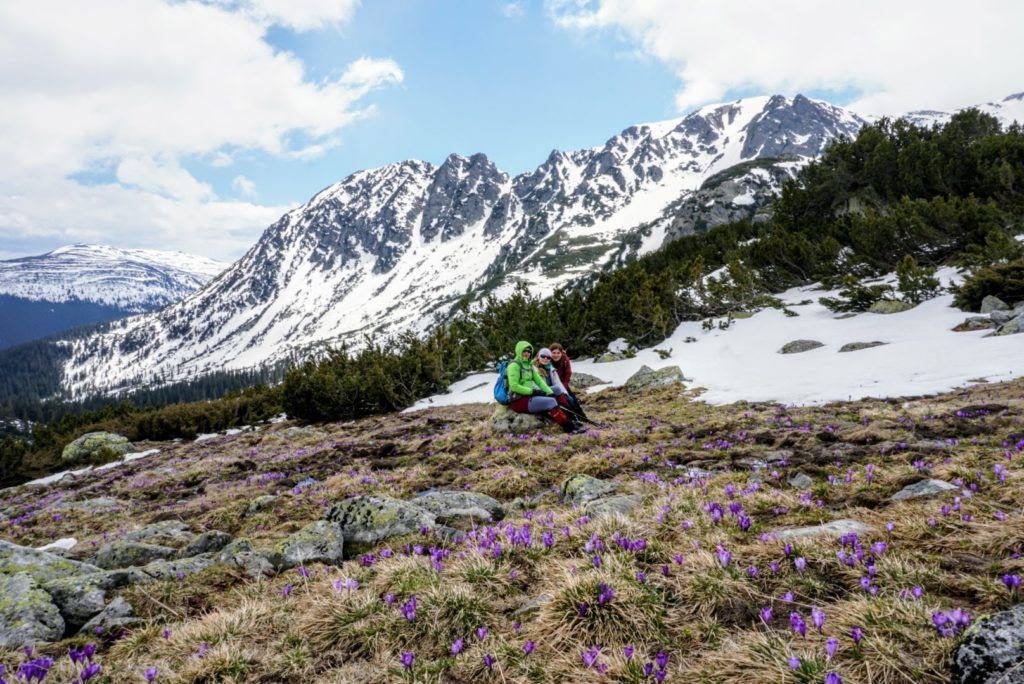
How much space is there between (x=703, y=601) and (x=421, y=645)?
211cm

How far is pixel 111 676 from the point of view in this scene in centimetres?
352

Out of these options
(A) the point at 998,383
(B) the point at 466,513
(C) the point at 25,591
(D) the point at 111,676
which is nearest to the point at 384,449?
Answer: (B) the point at 466,513

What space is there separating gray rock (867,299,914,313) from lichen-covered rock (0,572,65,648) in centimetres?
3034

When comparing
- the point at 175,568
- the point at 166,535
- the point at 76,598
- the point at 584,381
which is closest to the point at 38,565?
the point at 76,598

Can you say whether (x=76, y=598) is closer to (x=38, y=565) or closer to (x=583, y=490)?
(x=38, y=565)

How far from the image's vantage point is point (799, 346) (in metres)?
21.1

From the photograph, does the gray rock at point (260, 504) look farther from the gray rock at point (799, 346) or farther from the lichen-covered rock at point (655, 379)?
the gray rock at point (799, 346)

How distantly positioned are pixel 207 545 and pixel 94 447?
85.7 ft

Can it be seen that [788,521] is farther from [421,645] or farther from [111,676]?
[111,676]

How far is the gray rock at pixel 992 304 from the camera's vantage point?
700 inches

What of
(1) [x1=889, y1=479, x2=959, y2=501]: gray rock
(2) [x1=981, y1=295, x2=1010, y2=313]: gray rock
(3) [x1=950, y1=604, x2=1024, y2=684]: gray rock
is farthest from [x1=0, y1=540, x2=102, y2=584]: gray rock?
(2) [x1=981, y1=295, x2=1010, y2=313]: gray rock

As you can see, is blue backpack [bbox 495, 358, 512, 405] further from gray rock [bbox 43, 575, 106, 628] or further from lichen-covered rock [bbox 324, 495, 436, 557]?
gray rock [bbox 43, 575, 106, 628]

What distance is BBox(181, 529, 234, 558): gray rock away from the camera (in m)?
6.97

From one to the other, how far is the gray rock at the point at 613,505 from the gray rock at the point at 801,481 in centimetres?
204
